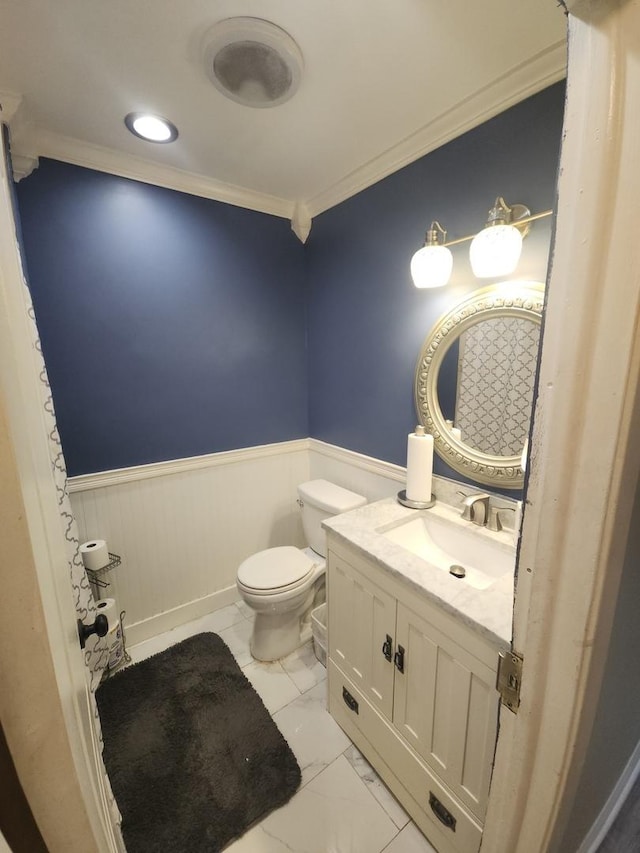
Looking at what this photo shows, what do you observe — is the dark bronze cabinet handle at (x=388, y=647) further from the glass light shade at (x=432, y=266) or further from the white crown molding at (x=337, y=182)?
the white crown molding at (x=337, y=182)

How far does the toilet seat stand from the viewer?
62.4 inches


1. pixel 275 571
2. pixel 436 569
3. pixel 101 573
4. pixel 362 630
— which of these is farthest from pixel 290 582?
pixel 101 573

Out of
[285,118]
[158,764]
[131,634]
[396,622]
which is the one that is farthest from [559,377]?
[131,634]

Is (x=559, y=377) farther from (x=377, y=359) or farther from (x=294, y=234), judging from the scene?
(x=294, y=234)

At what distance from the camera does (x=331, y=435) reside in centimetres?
213

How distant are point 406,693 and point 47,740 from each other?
3.41 ft

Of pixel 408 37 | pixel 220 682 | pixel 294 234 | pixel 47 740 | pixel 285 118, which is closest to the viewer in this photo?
pixel 47 740

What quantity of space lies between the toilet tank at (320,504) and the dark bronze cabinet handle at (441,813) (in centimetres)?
97

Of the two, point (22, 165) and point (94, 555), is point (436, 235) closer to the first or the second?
point (22, 165)

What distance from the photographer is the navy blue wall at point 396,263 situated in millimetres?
1125

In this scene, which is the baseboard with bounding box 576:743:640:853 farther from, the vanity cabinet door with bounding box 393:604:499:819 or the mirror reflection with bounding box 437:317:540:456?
the mirror reflection with bounding box 437:317:540:456

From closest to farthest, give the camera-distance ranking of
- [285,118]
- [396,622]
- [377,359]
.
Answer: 1. [396,622]
2. [285,118]
3. [377,359]

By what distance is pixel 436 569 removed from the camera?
3.36 feet

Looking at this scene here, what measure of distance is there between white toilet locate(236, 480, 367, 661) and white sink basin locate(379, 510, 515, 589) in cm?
43
